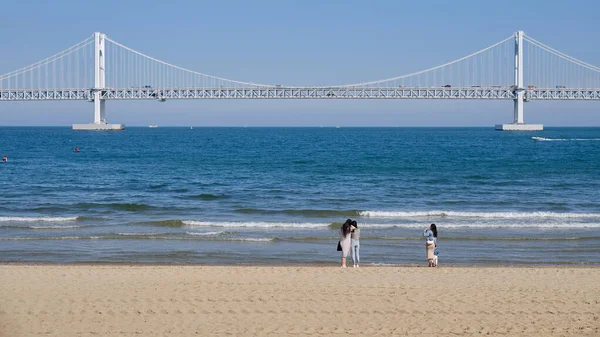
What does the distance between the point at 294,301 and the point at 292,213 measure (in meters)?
8.96

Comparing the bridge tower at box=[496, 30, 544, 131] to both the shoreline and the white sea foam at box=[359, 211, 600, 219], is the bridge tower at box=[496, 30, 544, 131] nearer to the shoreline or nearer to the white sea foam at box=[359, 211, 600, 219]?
the white sea foam at box=[359, 211, 600, 219]

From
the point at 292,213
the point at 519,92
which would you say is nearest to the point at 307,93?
the point at 519,92

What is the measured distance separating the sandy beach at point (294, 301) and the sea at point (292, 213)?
5.05 feet

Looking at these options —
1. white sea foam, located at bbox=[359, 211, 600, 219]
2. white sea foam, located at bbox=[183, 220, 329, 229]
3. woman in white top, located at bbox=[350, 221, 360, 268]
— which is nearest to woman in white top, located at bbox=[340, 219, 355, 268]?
woman in white top, located at bbox=[350, 221, 360, 268]

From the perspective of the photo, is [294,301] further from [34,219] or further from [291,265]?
[34,219]

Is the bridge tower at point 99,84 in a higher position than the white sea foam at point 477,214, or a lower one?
higher

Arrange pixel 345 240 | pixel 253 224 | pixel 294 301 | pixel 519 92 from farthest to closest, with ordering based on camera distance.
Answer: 1. pixel 519 92
2. pixel 253 224
3. pixel 345 240
4. pixel 294 301

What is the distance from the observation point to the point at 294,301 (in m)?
8.27

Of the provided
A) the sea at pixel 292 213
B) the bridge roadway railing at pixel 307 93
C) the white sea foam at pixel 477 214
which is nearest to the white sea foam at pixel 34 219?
the sea at pixel 292 213

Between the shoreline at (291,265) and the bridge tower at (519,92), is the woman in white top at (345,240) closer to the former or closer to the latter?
the shoreline at (291,265)

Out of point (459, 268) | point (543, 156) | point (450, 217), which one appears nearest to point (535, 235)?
point (450, 217)

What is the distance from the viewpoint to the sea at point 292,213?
39.9ft

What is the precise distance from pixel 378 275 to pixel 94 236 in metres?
5.95

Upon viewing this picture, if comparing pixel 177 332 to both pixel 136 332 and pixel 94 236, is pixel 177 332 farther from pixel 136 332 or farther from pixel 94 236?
pixel 94 236
